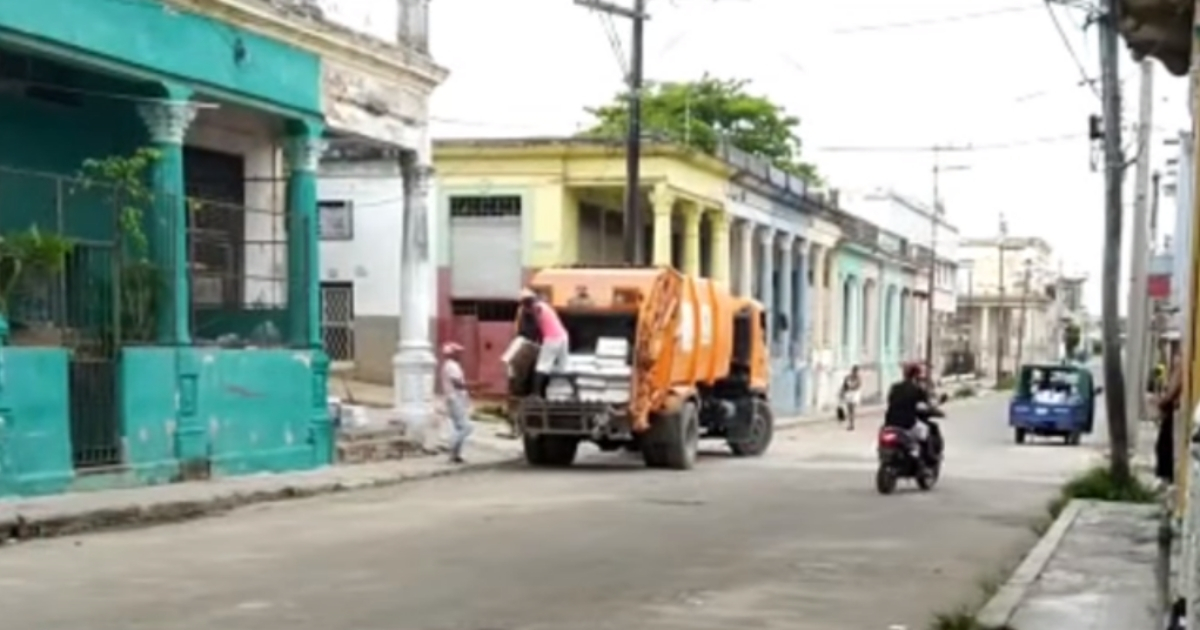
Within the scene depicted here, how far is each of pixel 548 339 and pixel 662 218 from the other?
14.8 meters

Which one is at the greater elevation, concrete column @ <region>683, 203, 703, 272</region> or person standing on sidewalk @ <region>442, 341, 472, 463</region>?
concrete column @ <region>683, 203, 703, 272</region>

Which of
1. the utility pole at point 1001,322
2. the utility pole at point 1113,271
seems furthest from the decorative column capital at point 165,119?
the utility pole at point 1001,322

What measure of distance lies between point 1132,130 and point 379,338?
16.3 m

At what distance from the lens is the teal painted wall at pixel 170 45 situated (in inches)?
685

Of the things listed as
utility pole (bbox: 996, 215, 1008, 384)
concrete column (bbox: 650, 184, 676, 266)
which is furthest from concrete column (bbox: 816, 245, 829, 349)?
utility pole (bbox: 996, 215, 1008, 384)

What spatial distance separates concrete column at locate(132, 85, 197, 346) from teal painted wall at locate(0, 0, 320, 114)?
1.54 feet

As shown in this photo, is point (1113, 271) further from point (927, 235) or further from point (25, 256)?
point (927, 235)

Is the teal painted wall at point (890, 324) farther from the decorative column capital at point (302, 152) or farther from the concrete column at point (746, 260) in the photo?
the decorative column capital at point (302, 152)

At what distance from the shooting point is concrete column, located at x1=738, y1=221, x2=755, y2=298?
152 feet

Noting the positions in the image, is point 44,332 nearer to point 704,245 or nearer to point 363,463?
point 363,463

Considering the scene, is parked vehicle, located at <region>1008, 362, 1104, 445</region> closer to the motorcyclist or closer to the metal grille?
the metal grille

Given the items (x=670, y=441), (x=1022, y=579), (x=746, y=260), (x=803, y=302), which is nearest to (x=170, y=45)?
(x=670, y=441)

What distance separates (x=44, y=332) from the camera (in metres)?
18.1

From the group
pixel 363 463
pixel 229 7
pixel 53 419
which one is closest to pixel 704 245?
pixel 363 463
